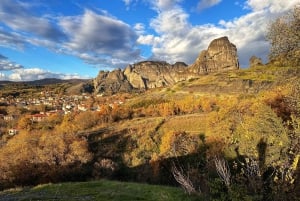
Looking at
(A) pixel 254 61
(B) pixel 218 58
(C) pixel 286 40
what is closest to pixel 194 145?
(C) pixel 286 40

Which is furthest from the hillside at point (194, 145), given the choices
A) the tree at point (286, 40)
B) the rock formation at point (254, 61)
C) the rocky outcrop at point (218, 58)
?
the rocky outcrop at point (218, 58)

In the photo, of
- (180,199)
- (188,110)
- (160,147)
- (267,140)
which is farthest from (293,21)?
(188,110)

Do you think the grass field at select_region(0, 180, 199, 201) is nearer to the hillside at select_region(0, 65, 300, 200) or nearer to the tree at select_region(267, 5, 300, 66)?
the hillside at select_region(0, 65, 300, 200)

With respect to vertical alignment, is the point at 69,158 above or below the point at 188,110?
below

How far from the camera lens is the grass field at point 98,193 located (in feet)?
49.8

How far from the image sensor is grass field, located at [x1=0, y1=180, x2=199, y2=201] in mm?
15166

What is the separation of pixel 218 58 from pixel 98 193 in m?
170

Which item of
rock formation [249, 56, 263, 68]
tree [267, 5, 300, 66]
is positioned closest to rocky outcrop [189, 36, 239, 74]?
rock formation [249, 56, 263, 68]

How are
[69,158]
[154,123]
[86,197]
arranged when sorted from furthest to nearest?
[154,123], [69,158], [86,197]

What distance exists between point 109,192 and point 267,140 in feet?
35.7

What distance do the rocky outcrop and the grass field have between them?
6356 inches

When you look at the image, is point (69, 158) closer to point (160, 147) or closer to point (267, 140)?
point (160, 147)

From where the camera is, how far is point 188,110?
94.2m

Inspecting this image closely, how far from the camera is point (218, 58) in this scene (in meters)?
180
